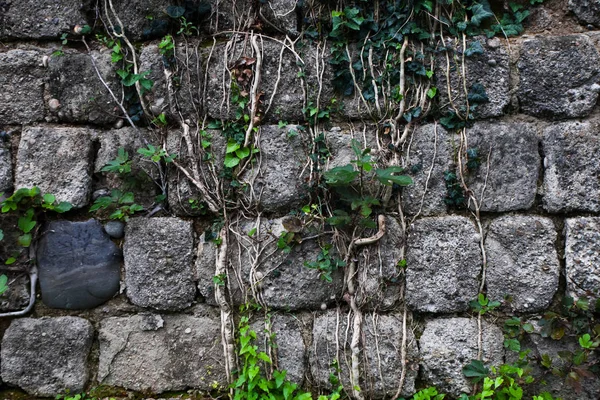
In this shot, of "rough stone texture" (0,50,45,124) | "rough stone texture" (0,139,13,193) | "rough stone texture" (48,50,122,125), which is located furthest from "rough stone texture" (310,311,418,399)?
"rough stone texture" (0,50,45,124)

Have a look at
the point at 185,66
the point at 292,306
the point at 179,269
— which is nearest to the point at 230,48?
the point at 185,66

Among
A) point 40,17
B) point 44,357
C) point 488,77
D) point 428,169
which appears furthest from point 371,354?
point 40,17

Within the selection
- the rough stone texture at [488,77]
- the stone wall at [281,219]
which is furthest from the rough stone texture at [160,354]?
the rough stone texture at [488,77]

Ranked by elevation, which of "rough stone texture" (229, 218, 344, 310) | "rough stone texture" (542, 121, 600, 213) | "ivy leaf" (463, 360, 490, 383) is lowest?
"ivy leaf" (463, 360, 490, 383)

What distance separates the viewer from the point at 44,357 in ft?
6.72

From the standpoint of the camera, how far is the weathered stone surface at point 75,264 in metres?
2.06

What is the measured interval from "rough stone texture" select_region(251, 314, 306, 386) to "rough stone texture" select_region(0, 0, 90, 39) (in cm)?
165

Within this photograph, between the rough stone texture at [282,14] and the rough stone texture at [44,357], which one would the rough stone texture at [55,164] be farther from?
the rough stone texture at [282,14]

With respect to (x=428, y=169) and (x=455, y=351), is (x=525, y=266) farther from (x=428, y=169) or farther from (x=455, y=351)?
(x=428, y=169)

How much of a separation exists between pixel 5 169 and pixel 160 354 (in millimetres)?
1086

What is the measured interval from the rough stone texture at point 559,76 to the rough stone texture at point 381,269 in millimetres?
839

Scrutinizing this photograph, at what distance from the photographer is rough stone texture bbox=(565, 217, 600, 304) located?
77.9 inches

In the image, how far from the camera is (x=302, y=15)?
209cm

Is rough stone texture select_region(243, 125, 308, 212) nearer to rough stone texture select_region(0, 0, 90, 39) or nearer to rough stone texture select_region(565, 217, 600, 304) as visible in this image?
rough stone texture select_region(0, 0, 90, 39)
